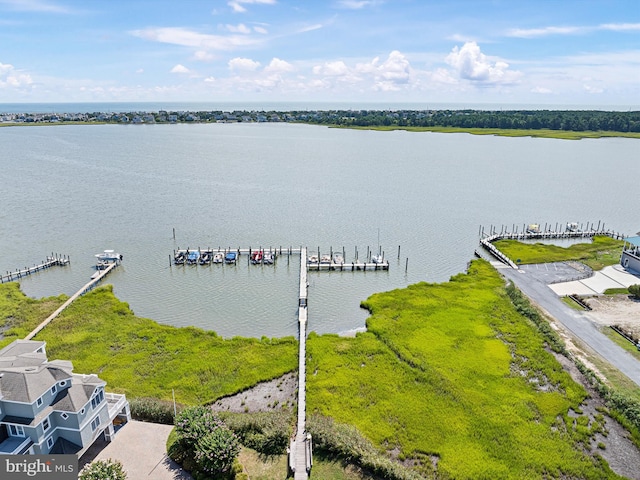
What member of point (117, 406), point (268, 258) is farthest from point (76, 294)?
point (117, 406)

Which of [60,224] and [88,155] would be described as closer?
[60,224]

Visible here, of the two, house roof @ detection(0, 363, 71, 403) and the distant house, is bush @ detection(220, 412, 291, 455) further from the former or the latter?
the distant house

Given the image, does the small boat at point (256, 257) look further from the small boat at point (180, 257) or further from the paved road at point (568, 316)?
the paved road at point (568, 316)

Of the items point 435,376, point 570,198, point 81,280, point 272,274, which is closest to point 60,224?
point 81,280

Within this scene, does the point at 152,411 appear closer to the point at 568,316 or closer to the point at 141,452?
the point at 141,452

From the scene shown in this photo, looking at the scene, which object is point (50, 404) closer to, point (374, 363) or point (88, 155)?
point (374, 363)

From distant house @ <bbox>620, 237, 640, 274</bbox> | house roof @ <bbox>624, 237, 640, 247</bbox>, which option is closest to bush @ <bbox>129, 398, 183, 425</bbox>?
distant house @ <bbox>620, 237, 640, 274</bbox>
